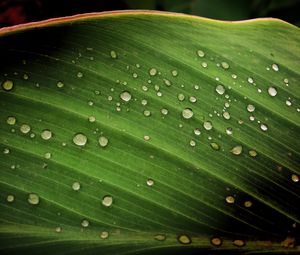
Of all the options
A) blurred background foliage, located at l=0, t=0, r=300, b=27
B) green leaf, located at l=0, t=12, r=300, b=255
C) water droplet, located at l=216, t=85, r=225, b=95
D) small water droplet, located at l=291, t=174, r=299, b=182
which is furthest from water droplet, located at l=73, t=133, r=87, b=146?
blurred background foliage, located at l=0, t=0, r=300, b=27

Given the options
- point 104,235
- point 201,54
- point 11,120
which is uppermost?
point 201,54

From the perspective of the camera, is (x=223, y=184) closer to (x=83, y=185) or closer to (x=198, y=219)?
(x=198, y=219)

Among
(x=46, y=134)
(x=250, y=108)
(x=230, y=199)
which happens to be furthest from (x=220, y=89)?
(x=46, y=134)

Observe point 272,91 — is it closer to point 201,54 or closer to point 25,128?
point 201,54

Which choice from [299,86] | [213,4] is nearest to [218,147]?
[299,86]

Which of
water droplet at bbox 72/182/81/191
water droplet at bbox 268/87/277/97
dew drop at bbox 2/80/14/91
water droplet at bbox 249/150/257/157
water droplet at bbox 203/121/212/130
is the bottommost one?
water droplet at bbox 72/182/81/191

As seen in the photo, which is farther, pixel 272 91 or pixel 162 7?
pixel 162 7

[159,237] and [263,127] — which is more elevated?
[263,127]

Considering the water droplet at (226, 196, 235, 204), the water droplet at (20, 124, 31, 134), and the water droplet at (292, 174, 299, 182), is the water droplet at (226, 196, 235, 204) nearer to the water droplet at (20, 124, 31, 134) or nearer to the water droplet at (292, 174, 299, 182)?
the water droplet at (292, 174, 299, 182)
